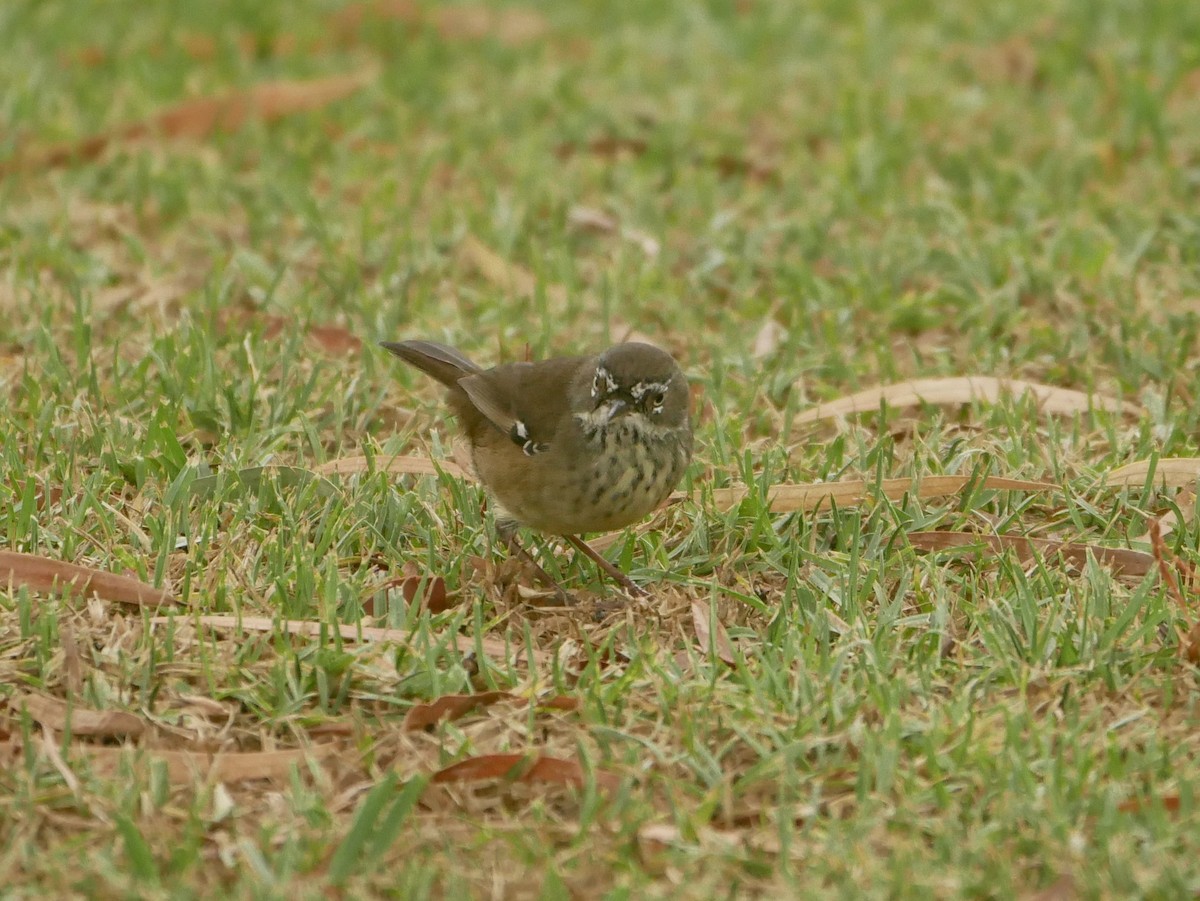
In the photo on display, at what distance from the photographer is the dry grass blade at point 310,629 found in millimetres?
4574

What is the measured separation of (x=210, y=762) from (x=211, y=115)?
5.34m

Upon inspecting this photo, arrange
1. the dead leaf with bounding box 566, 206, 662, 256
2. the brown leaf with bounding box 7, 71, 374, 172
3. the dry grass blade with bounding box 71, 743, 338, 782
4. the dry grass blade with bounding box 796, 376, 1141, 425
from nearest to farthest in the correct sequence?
1. the dry grass blade with bounding box 71, 743, 338, 782
2. the dry grass blade with bounding box 796, 376, 1141, 425
3. the dead leaf with bounding box 566, 206, 662, 256
4. the brown leaf with bounding box 7, 71, 374, 172

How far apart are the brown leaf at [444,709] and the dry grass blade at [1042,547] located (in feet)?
5.03

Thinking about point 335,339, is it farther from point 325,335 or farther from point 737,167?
point 737,167

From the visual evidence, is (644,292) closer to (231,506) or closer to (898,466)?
(898,466)

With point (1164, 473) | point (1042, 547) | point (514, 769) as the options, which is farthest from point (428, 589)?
point (1164, 473)

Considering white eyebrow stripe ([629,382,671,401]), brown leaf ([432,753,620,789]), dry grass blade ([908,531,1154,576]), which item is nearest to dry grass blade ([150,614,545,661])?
brown leaf ([432,753,620,789])

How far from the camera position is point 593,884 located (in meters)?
3.75

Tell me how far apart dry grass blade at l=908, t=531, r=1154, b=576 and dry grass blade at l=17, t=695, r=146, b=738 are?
233cm

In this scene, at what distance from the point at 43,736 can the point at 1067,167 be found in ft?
18.8

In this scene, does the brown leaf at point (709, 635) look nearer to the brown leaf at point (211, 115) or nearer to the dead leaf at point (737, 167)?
the dead leaf at point (737, 167)

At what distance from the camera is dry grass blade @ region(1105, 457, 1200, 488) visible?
217 inches

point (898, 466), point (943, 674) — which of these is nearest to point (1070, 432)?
point (898, 466)

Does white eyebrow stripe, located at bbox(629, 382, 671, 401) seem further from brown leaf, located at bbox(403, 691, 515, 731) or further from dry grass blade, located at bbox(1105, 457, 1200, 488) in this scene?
dry grass blade, located at bbox(1105, 457, 1200, 488)
